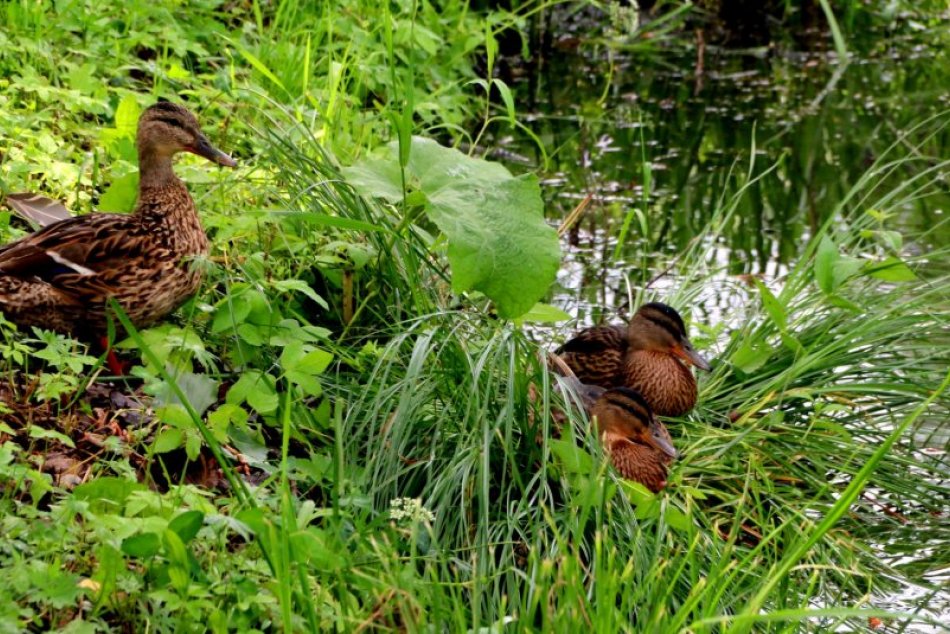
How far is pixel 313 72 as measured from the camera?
6793 mm

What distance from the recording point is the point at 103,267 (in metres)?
4.09

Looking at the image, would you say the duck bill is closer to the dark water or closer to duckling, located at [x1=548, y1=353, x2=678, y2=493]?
duckling, located at [x1=548, y1=353, x2=678, y2=493]

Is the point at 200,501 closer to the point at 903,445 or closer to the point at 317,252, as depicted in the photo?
the point at 317,252

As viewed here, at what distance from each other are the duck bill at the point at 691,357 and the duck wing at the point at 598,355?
22cm

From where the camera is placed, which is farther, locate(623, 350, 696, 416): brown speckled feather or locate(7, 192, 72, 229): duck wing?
locate(623, 350, 696, 416): brown speckled feather

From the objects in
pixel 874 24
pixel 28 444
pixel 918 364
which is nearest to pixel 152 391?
pixel 28 444

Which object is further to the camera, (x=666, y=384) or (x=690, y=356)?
(x=690, y=356)

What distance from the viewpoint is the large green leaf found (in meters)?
4.12

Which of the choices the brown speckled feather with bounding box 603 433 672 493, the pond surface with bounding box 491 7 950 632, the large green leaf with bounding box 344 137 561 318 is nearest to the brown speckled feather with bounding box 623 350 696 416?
the brown speckled feather with bounding box 603 433 672 493

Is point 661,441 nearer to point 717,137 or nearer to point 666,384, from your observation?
point 666,384

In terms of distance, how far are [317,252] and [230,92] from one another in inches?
48.2

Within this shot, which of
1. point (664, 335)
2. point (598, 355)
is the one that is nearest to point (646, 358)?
point (664, 335)

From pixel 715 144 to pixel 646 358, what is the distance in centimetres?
364

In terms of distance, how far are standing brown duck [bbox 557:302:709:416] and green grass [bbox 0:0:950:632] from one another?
0.14m
